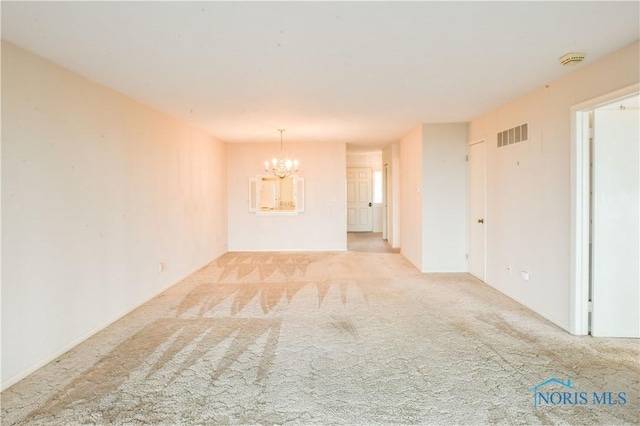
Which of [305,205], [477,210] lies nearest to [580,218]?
[477,210]

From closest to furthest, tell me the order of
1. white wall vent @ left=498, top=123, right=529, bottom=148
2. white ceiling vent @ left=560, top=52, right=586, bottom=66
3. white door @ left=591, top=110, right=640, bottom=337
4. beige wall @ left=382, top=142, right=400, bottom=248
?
white ceiling vent @ left=560, top=52, right=586, bottom=66 → white door @ left=591, top=110, right=640, bottom=337 → white wall vent @ left=498, top=123, right=529, bottom=148 → beige wall @ left=382, top=142, right=400, bottom=248

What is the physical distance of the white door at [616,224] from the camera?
3346mm

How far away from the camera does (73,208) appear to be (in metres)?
3.34

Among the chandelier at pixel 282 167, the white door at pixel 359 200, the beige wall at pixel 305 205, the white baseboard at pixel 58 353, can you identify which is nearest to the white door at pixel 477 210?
the beige wall at pixel 305 205

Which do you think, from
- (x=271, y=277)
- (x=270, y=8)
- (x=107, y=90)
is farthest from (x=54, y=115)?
(x=271, y=277)

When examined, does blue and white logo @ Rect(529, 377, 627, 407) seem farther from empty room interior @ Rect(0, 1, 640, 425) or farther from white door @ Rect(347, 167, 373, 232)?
white door @ Rect(347, 167, 373, 232)

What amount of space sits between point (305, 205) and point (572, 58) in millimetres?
6087

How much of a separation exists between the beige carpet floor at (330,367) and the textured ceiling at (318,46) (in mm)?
2548

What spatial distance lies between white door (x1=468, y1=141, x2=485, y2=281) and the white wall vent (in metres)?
0.63

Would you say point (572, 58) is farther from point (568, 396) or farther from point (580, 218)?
point (568, 396)

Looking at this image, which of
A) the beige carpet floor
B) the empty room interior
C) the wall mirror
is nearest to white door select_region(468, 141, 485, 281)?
the empty room interior

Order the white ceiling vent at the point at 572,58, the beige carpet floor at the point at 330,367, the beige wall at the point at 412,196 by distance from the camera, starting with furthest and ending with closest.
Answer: the beige wall at the point at 412,196 → the white ceiling vent at the point at 572,58 → the beige carpet floor at the point at 330,367

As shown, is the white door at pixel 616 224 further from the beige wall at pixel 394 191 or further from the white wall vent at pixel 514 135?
the beige wall at pixel 394 191

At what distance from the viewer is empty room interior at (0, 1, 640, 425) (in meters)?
2.37
